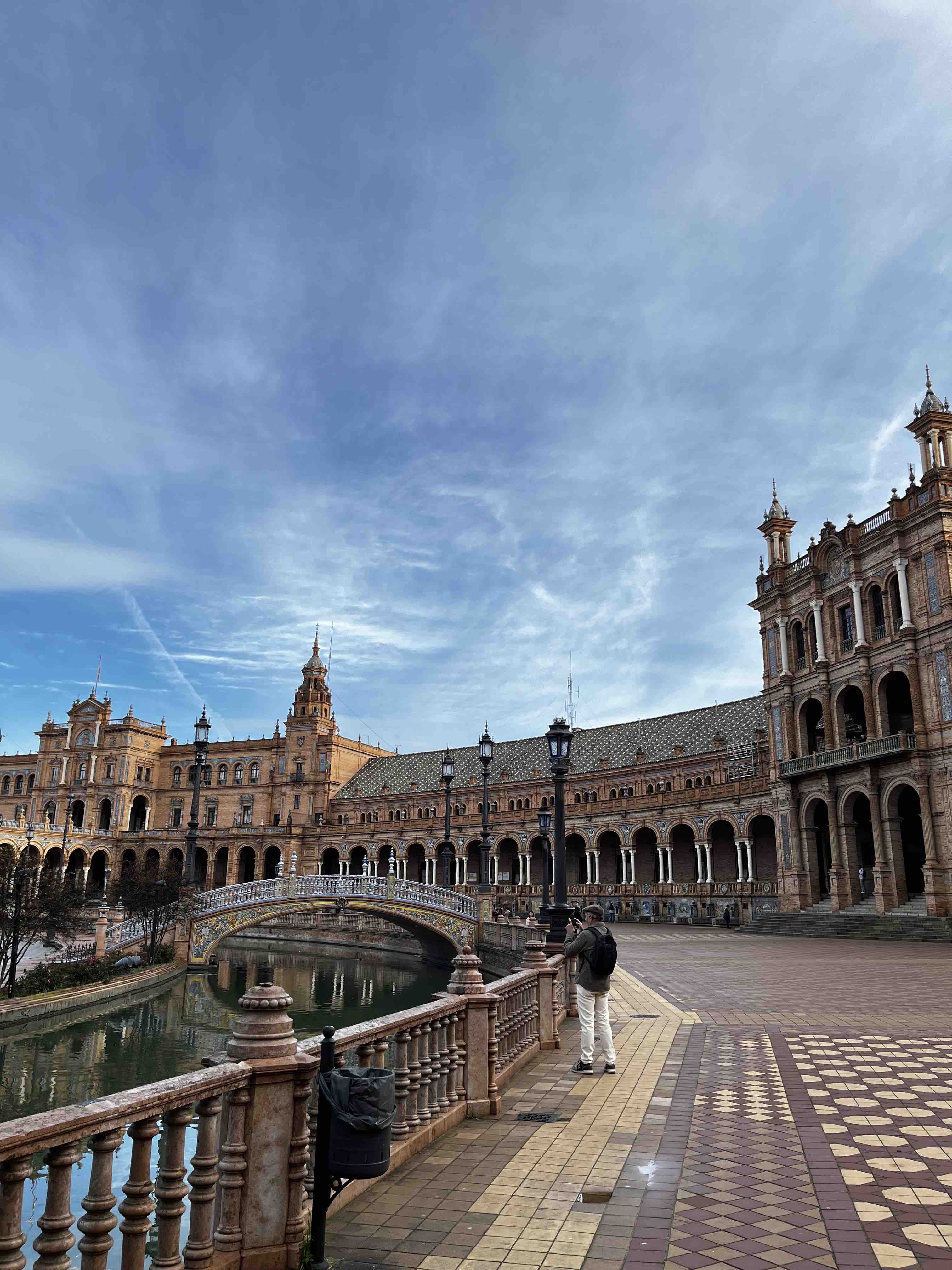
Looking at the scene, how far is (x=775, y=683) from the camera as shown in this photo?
47.8 meters

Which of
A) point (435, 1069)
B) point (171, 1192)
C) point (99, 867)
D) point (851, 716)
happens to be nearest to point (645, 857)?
point (851, 716)

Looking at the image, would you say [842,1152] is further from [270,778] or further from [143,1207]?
[270,778]

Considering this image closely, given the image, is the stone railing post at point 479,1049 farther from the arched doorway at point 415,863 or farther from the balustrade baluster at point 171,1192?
the arched doorway at point 415,863

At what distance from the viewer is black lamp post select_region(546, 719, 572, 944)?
17.4 metres

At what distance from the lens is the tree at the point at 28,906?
25016mm

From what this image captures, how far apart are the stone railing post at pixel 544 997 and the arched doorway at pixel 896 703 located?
100 feet

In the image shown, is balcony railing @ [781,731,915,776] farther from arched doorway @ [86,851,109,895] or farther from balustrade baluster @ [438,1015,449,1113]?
arched doorway @ [86,851,109,895]

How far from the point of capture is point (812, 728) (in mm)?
47031

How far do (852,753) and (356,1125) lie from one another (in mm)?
39512

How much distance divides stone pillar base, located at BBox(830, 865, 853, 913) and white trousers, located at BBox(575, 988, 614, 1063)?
33.5m

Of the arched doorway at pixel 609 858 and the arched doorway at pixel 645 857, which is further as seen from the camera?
the arched doorway at pixel 609 858

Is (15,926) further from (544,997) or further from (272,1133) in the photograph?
(272,1133)

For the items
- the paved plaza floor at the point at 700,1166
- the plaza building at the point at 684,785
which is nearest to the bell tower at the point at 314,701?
the plaza building at the point at 684,785

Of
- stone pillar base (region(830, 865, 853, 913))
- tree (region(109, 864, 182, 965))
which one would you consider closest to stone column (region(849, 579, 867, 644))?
stone pillar base (region(830, 865, 853, 913))
